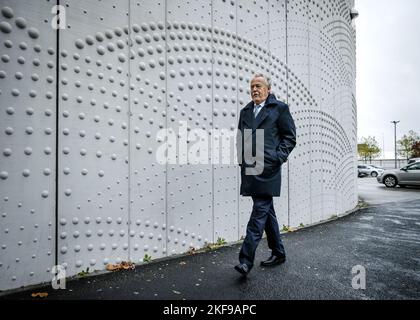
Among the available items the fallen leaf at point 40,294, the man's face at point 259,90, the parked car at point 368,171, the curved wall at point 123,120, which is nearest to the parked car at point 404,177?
the curved wall at point 123,120

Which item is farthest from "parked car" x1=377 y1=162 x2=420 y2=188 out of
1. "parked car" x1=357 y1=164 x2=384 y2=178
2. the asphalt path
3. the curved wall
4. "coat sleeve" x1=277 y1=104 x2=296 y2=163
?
"parked car" x1=357 y1=164 x2=384 y2=178

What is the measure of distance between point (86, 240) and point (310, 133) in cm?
400

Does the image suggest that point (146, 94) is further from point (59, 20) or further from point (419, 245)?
point (419, 245)

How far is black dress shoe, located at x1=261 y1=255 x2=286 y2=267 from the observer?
3241mm

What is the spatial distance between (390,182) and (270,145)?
1465 centimetres

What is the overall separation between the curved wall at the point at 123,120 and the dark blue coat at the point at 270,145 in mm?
1012

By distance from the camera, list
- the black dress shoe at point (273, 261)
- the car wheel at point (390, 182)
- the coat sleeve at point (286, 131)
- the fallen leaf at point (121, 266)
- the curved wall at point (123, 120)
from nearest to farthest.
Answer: the curved wall at point (123, 120) < the coat sleeve at point (286, 131) < the fallen leaf at point (121, 266) < the black dress shoe at point (273, 261) < the car wheel at point (390, 182)

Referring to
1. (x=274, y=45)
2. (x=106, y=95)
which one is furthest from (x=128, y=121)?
(x=274, y=45)

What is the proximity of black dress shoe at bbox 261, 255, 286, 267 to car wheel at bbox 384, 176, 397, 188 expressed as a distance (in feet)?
45.9

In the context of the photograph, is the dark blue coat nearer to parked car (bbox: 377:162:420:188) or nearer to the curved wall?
the curved wall

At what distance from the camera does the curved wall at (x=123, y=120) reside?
8.82 feet

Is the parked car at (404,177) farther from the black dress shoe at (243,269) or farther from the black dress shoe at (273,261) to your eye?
the black dress shoe at (243,269)

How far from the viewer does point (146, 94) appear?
3426 mm

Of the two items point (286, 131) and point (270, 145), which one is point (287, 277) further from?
point (286, 131)
